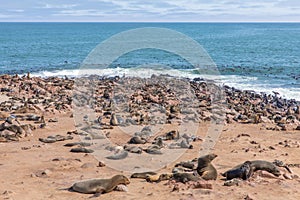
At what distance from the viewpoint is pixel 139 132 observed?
16.5 metres

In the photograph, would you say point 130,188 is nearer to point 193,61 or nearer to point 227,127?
point 227,127

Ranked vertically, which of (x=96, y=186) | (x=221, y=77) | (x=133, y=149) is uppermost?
(x=96, y=186)

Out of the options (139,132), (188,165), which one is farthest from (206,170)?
(139,132)

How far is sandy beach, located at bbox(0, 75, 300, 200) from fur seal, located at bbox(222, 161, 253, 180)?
177mm

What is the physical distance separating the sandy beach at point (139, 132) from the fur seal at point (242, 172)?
177mm

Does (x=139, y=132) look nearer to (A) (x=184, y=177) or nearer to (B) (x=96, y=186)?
(A) (x=184, y=177)

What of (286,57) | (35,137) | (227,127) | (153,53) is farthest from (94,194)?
(153,53)

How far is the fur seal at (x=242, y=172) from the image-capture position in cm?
1026

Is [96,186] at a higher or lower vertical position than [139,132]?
higher

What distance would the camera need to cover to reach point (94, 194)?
9125mm

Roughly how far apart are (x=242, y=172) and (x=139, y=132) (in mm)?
6691

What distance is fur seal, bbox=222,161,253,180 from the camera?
33.6ft

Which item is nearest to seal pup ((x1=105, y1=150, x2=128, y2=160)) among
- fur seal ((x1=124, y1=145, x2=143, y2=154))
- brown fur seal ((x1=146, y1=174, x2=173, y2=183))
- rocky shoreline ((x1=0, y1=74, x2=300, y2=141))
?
fur seal ((x1=124, y1=145, x2=143, y2=154))

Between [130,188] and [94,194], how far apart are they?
2.83 ft
